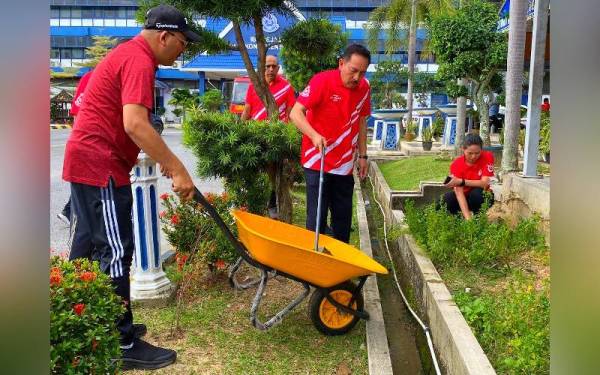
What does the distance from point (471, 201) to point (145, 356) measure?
145 inches

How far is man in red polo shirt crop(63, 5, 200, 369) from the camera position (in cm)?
285

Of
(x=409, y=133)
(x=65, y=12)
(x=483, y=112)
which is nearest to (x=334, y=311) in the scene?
(x=483, y=112)

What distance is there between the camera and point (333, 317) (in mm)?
3590

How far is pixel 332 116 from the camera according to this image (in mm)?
4258

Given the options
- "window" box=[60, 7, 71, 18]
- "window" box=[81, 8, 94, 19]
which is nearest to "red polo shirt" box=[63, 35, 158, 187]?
"window" box=[60, 7, 71, 18]

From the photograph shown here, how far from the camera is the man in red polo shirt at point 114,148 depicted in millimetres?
2852

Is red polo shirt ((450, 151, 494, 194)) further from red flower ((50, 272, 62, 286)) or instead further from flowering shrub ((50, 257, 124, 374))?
red flower ((50, 272, 62, 286))

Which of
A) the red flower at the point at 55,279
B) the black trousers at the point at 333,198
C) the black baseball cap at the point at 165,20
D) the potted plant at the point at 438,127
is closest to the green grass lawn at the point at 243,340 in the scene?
the black trousers at the point at 333,198

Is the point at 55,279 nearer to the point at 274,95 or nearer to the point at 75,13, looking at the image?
the point at 274,95

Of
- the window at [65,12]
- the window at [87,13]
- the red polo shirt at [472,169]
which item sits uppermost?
the window at [87,13]

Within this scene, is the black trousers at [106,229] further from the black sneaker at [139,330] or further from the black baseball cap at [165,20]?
the black baseball cap at [165,20]

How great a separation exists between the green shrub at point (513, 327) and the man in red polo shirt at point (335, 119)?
1268 millimetres
